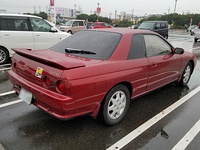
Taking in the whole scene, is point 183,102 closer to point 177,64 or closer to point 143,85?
point 177,64

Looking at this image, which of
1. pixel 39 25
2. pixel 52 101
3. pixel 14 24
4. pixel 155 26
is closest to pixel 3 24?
pixel 14 24

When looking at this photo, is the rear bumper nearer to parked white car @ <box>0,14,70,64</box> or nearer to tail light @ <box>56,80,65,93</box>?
tail light @ <box>56,80,65,93</box>

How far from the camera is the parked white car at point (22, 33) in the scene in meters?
6.88

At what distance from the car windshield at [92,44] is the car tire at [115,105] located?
0.56m

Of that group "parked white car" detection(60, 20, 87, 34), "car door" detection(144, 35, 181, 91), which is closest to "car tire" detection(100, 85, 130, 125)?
"car door" detection(144, 35, 181, 91)

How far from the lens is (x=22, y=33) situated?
718cm

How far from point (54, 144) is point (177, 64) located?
320 centimetres

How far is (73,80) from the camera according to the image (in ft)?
7.86

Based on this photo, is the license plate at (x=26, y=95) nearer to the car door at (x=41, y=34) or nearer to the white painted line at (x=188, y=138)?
the white painted line at (x=188, y=138)

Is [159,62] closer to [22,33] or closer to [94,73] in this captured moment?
[94,73]

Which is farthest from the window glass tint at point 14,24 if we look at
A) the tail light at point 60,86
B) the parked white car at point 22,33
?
the tail light at point 60,86

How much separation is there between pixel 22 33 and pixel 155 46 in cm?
525

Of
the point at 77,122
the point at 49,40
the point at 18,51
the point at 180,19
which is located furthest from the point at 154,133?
the point at 180,19

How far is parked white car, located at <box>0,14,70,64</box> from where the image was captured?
6.88 metres
